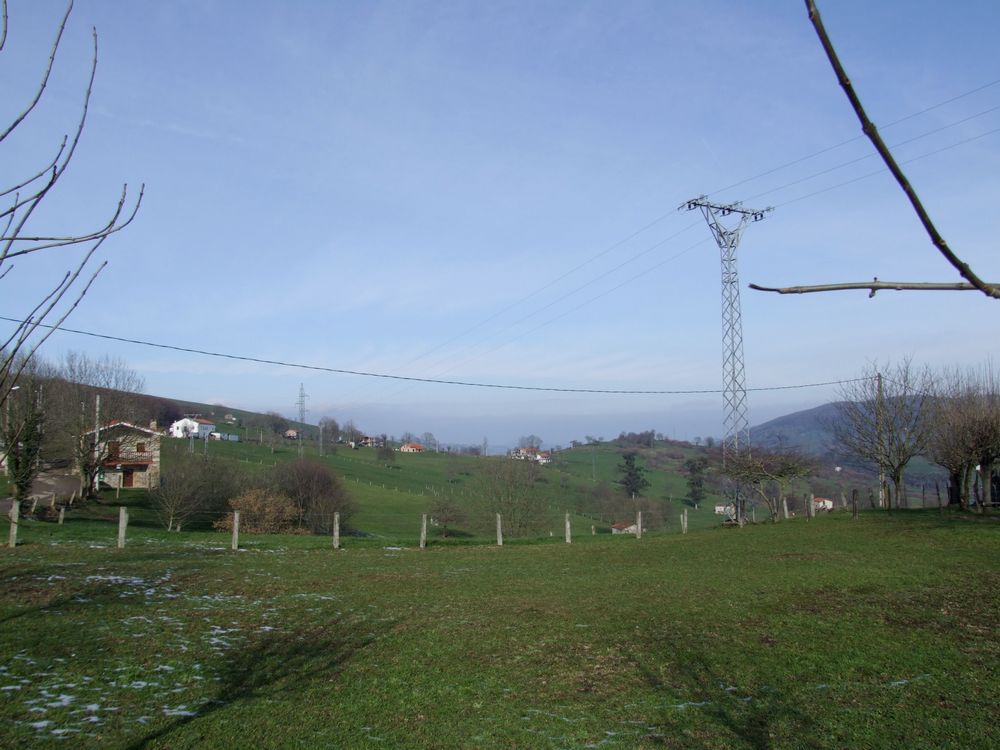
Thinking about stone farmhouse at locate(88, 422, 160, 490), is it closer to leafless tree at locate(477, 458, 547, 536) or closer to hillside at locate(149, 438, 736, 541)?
hillside at locate(149, 438, 736, 541)

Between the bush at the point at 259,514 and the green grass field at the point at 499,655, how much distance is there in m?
22.2

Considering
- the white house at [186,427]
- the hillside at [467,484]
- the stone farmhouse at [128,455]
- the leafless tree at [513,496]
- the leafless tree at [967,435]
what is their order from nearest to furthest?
the leafless tree at [967,435], the stone farmhouse at [128,455], the leafless tree at [513,496], the hillside at [467,484], the white house at [186,427]

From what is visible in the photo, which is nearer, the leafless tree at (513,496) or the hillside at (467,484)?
the leafless tree at (513,496)

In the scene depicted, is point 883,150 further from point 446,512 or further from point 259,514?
point 446,512

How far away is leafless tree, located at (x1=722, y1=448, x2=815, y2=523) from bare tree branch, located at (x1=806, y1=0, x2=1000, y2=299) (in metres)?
33.0

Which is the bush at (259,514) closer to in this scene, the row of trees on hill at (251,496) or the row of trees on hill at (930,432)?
the row of trees on hill at (251,496)

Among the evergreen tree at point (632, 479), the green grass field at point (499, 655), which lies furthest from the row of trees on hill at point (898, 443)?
the evergreen tree at point (632, 479)

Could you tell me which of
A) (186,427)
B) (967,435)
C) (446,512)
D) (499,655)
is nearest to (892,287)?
(499,655)

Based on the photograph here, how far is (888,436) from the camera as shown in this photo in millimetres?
33625

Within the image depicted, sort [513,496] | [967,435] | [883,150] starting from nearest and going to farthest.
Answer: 1. [883,150]
2. [967,435]
3. [513,496]

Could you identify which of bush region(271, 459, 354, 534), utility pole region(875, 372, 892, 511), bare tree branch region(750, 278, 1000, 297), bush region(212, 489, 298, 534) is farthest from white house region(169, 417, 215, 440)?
bare tree branch region(750, 278, 1000, 297)

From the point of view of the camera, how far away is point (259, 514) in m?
39.5

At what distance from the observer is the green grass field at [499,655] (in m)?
6.48

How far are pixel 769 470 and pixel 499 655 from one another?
2771 cm
